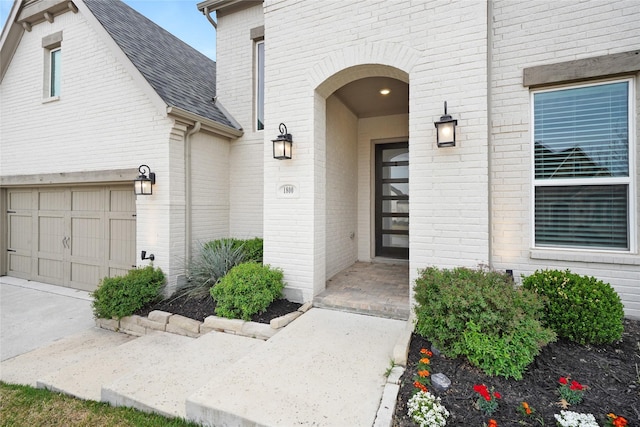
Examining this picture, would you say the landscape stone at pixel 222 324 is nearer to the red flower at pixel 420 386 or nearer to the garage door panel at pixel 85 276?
the red flower at pixel 420 386

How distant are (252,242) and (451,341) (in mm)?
4170

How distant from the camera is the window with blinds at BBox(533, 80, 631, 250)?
3.72 meters

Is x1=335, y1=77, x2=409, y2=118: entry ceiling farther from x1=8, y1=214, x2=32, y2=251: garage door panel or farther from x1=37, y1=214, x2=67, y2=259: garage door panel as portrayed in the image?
x1=8, y1=214, x2=32, y2=251: garage door panel

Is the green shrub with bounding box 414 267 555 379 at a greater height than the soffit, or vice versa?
the soffit

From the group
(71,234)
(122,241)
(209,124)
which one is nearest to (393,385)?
(209,124)

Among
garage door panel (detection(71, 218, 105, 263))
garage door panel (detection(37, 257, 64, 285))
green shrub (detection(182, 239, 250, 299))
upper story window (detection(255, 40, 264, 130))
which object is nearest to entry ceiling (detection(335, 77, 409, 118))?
upper story window (detection(255, 40, 264, 130))

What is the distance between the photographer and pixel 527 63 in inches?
157

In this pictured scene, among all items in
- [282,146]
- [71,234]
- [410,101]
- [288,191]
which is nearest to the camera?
[410,101]

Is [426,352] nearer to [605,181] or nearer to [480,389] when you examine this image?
[480,389]

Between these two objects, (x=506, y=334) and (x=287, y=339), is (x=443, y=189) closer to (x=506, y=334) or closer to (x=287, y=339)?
(x=506, y=334)

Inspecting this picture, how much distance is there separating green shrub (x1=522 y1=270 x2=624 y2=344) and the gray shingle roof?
6.21m

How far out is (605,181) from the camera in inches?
148

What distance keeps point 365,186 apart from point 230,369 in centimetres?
516

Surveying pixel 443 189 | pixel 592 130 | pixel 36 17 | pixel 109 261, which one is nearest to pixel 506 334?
pixel 443 189
